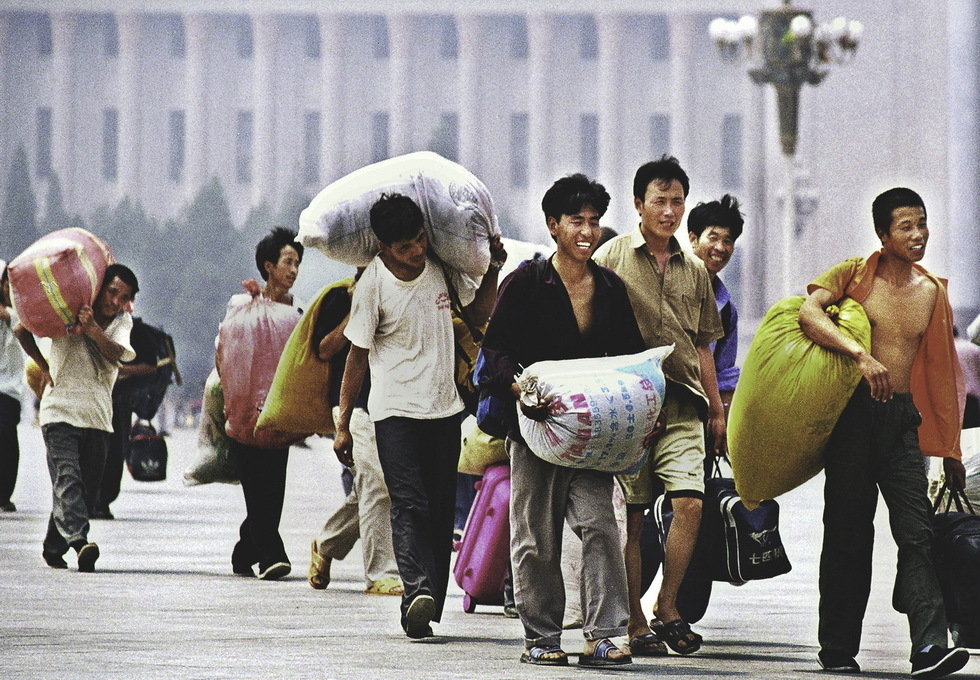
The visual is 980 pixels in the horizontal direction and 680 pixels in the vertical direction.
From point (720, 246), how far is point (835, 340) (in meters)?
1.35

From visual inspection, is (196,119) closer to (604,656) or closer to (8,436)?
(8,436)

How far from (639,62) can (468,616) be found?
75.0 m

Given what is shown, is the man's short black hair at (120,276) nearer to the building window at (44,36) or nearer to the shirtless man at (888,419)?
the shirtless man at (888,419)

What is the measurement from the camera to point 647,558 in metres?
7.59

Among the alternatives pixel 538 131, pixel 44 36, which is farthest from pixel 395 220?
pixel 44 36

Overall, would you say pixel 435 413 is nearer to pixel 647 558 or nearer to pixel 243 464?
pixel 647 558

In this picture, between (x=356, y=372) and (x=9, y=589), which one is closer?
(x=356, y=372)

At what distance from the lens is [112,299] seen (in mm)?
10070

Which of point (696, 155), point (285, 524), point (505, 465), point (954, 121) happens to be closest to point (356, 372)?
point (505, 465)

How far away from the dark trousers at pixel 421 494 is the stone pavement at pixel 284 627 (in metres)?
0.22

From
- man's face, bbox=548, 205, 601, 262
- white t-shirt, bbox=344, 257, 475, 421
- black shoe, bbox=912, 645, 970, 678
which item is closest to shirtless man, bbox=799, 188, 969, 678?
black shoe, bbox=912, 645, 970, 678

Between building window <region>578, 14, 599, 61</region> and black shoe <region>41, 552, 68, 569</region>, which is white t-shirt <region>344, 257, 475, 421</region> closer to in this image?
black shoe <region>41, 552, 68, 569</region>

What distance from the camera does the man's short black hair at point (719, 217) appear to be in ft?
25.8

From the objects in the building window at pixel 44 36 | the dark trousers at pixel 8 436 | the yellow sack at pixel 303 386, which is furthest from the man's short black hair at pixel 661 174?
the building window at pixel 44 36
